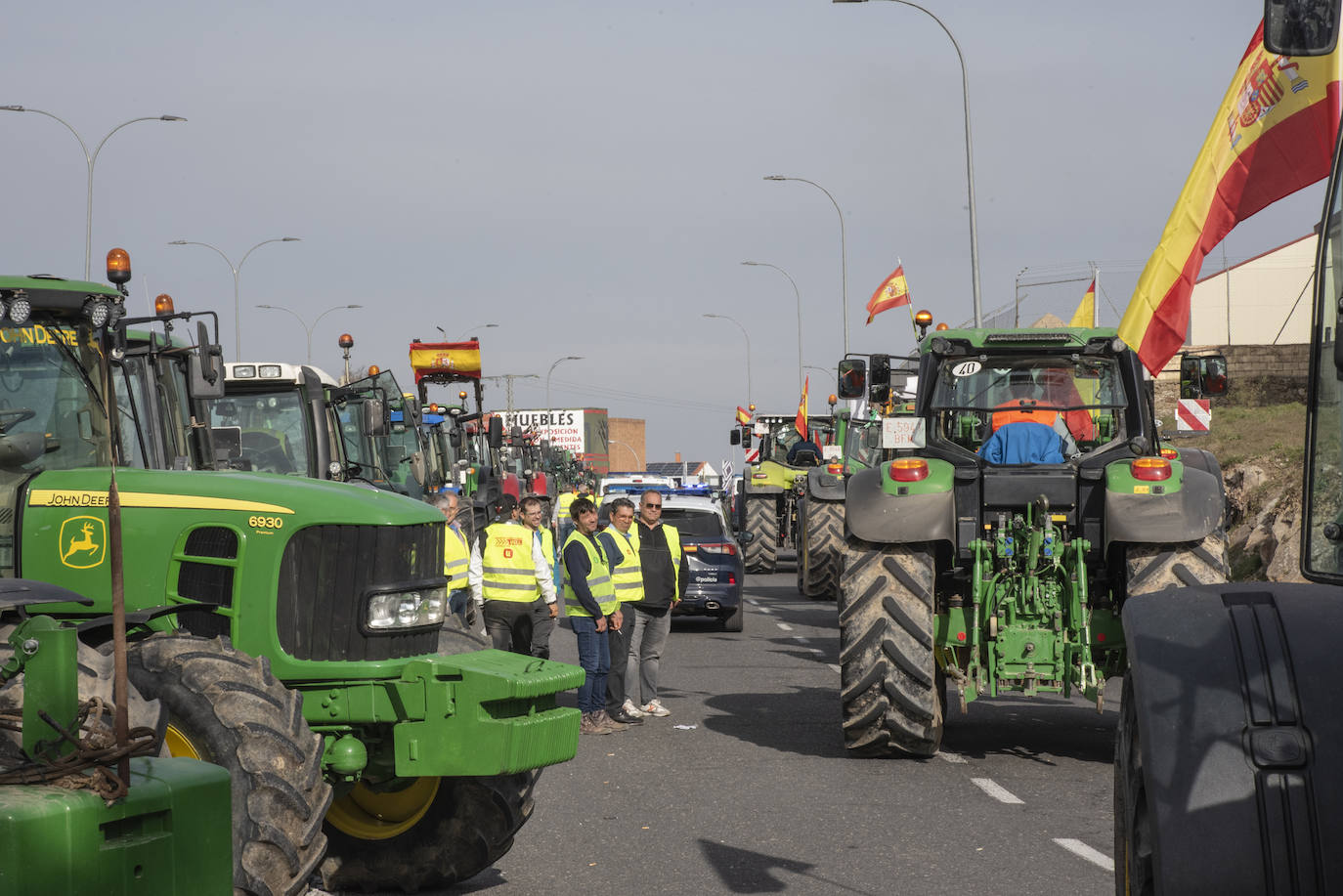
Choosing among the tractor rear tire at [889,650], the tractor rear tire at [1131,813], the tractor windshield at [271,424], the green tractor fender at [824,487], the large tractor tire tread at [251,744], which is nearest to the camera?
the tractor rear tire at [1131,813]

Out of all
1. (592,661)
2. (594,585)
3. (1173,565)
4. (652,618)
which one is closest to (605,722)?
(592,661)

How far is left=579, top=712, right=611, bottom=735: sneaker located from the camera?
1279cm

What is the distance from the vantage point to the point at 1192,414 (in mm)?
16719

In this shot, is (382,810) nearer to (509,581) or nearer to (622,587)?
(509,581)

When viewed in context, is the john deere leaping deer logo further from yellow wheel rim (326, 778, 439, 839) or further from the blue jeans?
the blue jeans

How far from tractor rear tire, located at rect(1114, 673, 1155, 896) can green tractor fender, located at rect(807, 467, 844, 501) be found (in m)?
19.0

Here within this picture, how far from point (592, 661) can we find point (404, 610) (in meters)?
6.09

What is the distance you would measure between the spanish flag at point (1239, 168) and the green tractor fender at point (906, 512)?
3451mm

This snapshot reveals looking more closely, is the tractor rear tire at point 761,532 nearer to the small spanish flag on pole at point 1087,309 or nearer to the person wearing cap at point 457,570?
the small spanish flag on pole at point 1087,309

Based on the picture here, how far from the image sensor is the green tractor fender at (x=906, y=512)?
10.5 metres

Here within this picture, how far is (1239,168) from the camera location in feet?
42.2

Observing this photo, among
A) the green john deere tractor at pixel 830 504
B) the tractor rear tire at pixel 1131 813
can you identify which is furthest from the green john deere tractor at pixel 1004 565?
the green john deere tractor at pixel 830 504

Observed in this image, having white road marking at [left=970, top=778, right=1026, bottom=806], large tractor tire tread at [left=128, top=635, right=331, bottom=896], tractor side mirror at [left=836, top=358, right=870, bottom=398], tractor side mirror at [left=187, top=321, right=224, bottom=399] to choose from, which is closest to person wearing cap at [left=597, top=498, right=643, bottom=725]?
tractor side mirror at [left=836, top=358, right=870, bottom=398]

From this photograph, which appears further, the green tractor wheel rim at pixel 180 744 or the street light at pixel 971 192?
the street light at pixel 971 192
